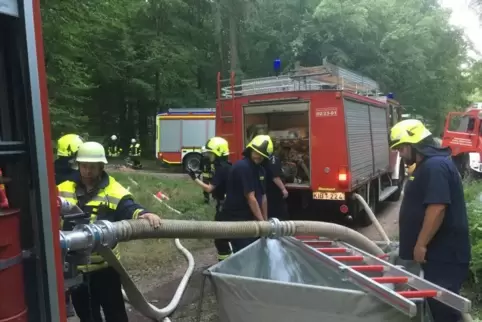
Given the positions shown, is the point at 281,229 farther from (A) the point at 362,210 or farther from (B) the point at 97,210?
(A) the point at 362,210

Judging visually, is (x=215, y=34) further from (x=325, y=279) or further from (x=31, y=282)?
(x=31, y=282)

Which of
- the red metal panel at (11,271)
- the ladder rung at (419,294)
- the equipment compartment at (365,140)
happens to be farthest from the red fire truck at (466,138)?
the red metal panel at (11,271)

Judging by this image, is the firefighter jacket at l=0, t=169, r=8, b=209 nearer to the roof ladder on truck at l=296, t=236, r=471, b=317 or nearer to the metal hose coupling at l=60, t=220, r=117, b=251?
the metal hose coupling at l=60, t=220, r=117, b=251

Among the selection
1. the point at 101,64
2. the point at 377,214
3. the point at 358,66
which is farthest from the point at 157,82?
the point at 377,214

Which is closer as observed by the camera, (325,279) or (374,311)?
(374,311)

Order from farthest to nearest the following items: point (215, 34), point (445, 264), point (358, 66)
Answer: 1. point (358, 66)
2. point (215, 34)
3. point (445, 264)

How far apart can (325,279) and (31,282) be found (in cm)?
222

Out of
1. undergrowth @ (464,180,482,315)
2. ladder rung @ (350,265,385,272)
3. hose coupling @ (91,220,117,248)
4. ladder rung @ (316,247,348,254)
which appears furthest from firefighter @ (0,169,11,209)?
undergrowth @ (464,180,482,315)

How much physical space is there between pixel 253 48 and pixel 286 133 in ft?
50.7

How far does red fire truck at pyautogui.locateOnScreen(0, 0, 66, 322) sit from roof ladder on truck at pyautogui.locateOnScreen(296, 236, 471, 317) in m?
1.71

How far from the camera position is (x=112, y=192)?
3531 millimetres

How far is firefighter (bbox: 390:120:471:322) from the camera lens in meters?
3.48

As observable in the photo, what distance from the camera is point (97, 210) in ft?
11.4

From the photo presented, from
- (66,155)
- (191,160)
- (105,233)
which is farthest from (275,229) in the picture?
(191,160)
